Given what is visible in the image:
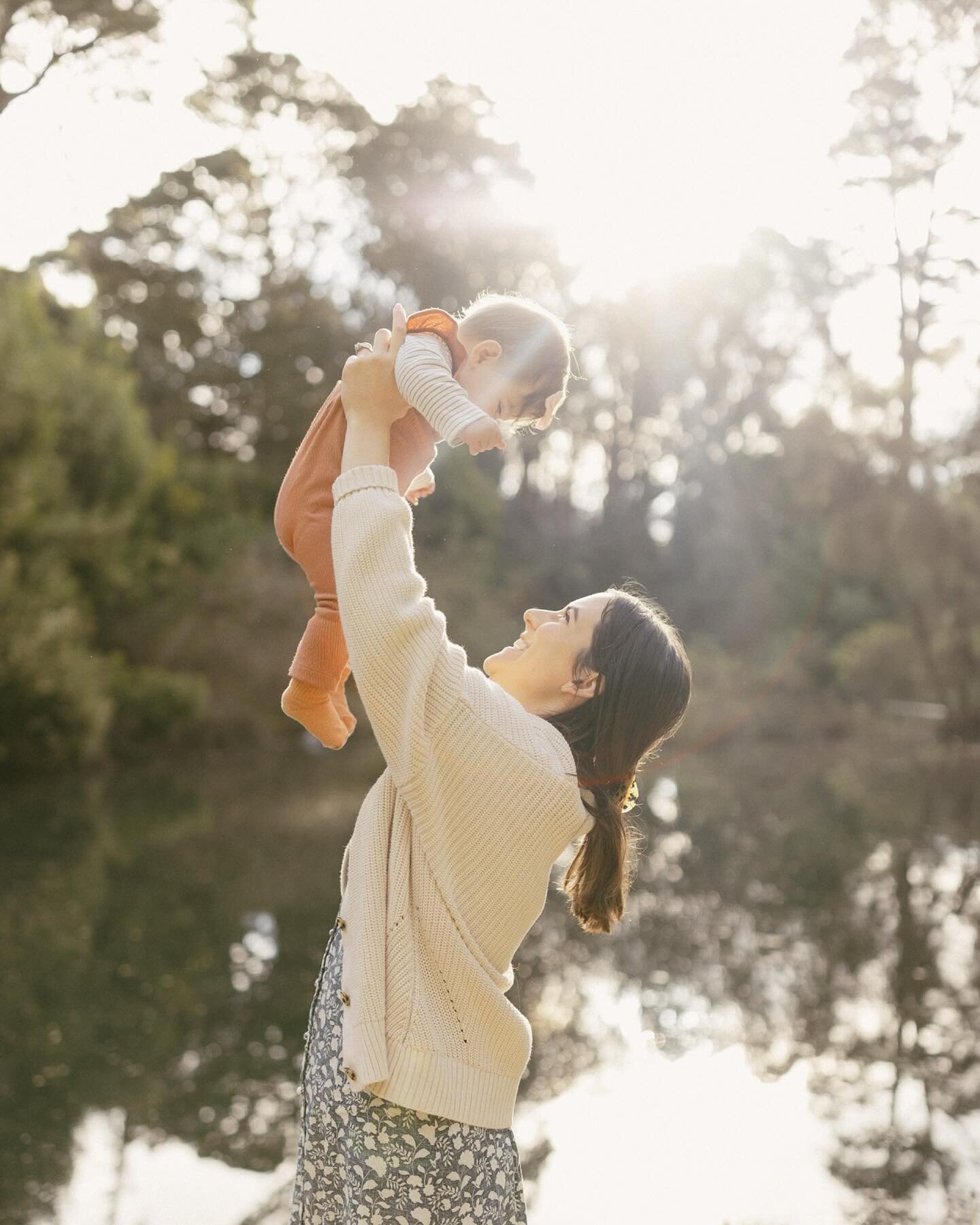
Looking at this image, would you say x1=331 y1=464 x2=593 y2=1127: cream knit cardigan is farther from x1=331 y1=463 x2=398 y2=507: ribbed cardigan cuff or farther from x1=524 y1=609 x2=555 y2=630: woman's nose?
x1=524 y1=609 x2=555 y2=630: woman's nose

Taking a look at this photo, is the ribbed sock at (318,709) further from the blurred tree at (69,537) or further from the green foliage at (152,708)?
the green foliage at (152,708)

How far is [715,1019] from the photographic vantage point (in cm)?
566

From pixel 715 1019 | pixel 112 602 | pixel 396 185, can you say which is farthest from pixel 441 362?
pixel 396 185

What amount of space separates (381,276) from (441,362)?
18722mm

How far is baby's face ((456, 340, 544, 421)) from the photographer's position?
1.84 metres

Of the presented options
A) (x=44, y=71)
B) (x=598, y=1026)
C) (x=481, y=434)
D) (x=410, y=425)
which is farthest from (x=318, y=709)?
(x=44, y=71)

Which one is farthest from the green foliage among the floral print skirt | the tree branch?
the floral print skirt

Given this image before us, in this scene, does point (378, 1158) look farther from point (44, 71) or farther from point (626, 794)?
point (44, 71)

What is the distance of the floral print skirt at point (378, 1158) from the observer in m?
1.54

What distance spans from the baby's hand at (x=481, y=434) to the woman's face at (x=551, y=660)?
0.81 feet

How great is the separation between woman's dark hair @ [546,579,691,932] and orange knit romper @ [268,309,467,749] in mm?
328

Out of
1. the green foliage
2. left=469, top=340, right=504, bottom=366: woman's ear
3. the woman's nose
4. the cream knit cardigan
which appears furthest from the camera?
the green foliage

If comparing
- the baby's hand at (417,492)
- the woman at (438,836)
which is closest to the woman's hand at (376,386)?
the woman at (438,836)

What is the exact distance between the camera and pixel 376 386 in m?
1.61
